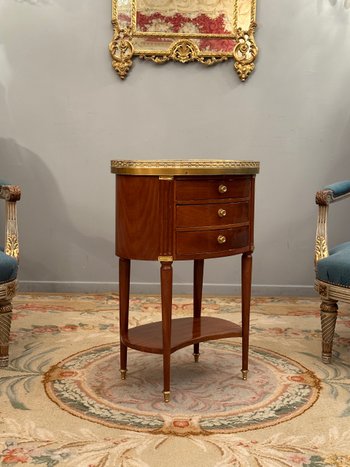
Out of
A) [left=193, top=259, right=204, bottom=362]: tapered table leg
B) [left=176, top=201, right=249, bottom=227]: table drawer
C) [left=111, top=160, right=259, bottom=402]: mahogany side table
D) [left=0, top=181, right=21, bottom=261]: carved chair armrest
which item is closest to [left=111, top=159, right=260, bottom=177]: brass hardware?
[left=111, top=160, right=259, bottom=402]: mahogany side table

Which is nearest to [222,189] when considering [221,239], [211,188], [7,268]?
[211,188]

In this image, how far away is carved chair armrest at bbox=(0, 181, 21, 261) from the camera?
11.1 feet

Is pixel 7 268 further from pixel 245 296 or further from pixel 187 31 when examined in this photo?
pixel 187 31

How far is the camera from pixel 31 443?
8.09 ft

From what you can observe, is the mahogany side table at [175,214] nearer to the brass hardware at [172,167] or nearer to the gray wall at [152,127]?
the brass hardware at [172,167]

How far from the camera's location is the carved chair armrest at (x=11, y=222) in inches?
133

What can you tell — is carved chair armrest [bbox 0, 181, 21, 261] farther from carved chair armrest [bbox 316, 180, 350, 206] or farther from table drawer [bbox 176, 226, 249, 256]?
carved chair armrest [bbox 316, 180, 350, 206]

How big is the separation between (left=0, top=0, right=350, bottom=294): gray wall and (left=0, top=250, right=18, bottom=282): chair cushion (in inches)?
71.0

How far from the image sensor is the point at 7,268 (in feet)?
10.5

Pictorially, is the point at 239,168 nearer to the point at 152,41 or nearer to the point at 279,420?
the point at 279,420

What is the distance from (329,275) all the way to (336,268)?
2.4 inches

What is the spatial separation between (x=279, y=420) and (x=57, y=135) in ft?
9.99

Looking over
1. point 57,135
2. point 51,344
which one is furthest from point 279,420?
point 57,135

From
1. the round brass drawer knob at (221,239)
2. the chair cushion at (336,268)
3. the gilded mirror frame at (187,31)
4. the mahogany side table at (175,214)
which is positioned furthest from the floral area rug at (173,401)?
the gilded mirror frame at (187,31)
